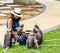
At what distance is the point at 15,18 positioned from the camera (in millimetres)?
7184

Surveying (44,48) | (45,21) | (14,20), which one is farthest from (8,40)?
(45,21)

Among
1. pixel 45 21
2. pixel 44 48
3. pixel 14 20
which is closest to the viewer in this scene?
pixel 44 48

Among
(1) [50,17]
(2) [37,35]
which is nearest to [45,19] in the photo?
(1) [50,17]

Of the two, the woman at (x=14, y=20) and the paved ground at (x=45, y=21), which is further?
the paved ground at (x=45, y=21)

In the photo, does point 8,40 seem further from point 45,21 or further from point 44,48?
point 45,21

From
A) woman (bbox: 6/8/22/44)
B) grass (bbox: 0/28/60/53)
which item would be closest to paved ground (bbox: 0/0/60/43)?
woman (bbox: 6/8/22/44)

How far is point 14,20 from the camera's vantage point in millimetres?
7234

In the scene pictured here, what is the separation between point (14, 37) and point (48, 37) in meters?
1.21

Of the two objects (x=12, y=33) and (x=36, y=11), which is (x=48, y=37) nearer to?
(x=12, y=33)

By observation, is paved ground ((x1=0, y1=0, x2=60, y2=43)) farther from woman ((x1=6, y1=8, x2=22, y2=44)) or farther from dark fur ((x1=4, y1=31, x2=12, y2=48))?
dark fur ((x1=4, y1=31, x2=12, y2=48))

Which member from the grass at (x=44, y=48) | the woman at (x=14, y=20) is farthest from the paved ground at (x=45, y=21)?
the grass at (x=44, y=48)

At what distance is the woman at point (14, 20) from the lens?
23.2 feet

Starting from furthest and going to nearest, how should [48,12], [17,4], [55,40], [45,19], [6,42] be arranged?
[17,4] → [48,12] → [45,19] → [55,40] → [6,42]

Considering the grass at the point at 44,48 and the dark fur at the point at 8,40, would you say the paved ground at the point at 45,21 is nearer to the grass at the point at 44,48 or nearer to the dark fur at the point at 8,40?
the dark fur at the point at 8,40
